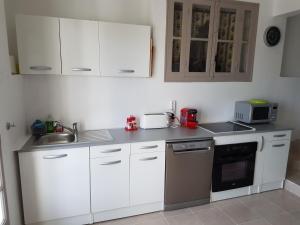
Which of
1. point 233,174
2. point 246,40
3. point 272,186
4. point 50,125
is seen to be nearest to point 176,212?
point 233,174

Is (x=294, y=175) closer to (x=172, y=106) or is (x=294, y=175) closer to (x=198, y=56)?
(x=172, y=106)

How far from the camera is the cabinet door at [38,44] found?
2078 millimetres

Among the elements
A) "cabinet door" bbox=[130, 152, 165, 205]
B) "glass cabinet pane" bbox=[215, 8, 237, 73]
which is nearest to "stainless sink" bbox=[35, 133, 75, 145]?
"cabinet door" bbox=[130, 152, 165, 205]

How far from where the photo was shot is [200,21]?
2793 millimetres

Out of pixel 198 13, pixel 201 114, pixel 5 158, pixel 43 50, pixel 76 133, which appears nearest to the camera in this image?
pixel 5 158

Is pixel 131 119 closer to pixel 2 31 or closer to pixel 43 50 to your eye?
pixel 43 50

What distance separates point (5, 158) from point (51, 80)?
3.16 ft

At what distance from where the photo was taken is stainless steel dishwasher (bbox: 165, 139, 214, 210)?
2396 mm

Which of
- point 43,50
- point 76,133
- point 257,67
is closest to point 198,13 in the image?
point 257,67

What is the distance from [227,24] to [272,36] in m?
0.74

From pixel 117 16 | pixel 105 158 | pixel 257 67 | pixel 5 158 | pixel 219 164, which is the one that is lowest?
pixel 219 164

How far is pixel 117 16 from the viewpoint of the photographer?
2.56 m

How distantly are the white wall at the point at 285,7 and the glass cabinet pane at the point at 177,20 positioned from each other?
4.58 ft

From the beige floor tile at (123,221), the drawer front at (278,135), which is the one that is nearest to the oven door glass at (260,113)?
the drawer front at (278,135)
